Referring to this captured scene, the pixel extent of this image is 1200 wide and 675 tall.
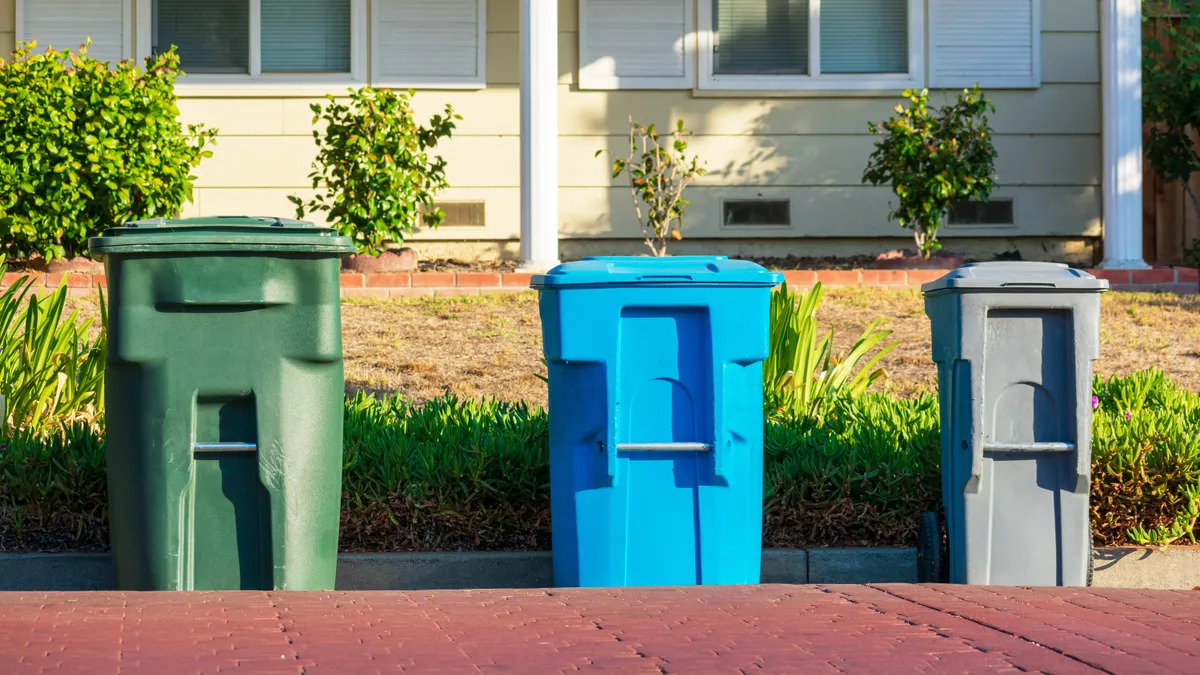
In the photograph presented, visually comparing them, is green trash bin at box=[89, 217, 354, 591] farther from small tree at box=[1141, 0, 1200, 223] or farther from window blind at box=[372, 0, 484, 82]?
small tree at box=[1141, 0, 1200, 223]

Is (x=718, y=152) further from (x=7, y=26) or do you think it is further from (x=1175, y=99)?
(x=7, y=26)

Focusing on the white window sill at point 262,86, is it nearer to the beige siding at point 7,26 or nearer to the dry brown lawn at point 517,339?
the beige siding at point 7,26

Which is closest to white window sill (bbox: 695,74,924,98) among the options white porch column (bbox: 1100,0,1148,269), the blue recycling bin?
white porch column (bbox: 1100,0,1148,269)

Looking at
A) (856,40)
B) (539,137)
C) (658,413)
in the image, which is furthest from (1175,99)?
(658,413)

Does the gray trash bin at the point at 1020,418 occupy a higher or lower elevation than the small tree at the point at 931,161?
lower

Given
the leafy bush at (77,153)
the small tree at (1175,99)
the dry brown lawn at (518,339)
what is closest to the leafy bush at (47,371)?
the dry brown lawn at (518,339)

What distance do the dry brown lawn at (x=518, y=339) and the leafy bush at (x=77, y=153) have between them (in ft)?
6.16

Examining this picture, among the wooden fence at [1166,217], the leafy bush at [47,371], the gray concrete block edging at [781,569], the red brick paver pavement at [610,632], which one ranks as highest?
the wooden fence at [1166,217]

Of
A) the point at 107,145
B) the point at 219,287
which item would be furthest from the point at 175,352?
the point at 107,145

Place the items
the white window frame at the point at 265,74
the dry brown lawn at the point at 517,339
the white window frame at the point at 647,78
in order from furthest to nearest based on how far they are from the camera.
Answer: the white window frame at the point at 647,78
the white window frame at the point at 265,74
the dry brown lawn at the point at 517,339

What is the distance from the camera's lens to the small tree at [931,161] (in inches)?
430

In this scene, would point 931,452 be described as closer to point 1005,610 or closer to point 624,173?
point 1005,610

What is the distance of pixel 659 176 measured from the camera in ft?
36.6

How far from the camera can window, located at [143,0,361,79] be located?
12.0 meters
